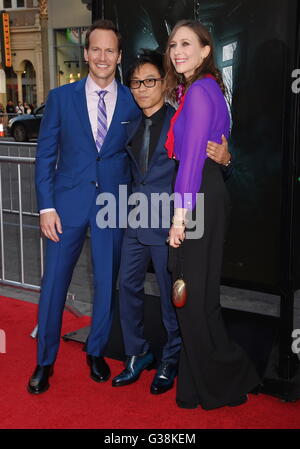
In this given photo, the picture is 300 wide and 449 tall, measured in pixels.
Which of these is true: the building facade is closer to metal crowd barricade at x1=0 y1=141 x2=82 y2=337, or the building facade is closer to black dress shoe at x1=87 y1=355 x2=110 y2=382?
metal crowd barricade at x1=0 y1=141 x2=82 y2=337

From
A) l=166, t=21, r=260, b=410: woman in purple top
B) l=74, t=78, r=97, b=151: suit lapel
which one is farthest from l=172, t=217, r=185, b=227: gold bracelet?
l=74, t=78, r=97, b=151: suit lapel

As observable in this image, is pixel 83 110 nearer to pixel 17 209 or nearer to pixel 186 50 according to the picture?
pixel 186 50

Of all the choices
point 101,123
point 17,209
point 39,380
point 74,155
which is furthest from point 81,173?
point 17,209

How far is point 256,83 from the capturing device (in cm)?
379

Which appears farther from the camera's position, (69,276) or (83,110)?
(69,276)

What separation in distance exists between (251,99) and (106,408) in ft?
6.93

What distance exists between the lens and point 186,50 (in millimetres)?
3031

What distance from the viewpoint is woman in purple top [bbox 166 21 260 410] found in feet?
9.76

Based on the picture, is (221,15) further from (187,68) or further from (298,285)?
(298,285)

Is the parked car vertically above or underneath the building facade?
underneath

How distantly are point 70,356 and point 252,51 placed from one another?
2.42m

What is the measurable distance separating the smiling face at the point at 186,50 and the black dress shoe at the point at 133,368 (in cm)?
183

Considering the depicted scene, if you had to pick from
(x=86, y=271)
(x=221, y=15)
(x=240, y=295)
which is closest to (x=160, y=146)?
(x=221, y=15)

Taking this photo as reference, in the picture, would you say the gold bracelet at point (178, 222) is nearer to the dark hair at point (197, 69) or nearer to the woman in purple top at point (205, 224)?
the woman in purple top at point (205, 224)
